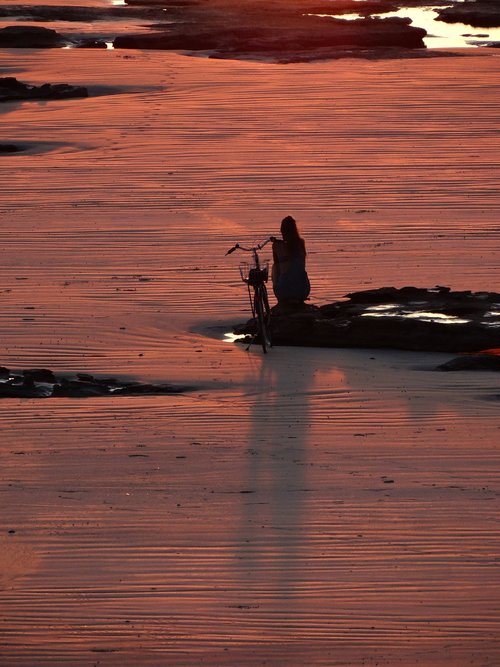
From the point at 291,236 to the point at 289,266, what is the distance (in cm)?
30

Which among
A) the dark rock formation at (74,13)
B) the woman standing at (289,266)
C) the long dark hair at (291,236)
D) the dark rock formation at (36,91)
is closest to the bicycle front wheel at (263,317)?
the woman standing at (289,266)

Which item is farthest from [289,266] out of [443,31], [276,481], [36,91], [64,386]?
[443,31]

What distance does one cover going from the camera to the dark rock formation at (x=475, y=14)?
44.8m

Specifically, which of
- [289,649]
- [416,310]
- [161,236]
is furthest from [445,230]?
[289,649]

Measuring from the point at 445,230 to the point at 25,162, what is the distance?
755 cm

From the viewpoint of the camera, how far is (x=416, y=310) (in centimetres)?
1245

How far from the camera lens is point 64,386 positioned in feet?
36.3

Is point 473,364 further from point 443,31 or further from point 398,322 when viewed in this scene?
point 443,31

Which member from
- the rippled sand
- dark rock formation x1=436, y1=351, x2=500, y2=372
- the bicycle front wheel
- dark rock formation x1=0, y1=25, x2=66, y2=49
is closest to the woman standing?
the bicycle front wheel

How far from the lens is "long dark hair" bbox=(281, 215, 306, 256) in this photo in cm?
1212

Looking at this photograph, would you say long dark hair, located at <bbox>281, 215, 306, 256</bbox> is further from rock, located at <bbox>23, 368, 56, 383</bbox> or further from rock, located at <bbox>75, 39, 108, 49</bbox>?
rock, located at <bbox>75, 39, 108, 49</bbox>

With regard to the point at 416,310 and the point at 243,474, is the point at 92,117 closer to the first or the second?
the point at 416,310

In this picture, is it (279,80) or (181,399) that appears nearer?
(181,399)

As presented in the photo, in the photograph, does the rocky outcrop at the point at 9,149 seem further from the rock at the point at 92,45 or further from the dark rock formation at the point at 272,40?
the rock at the point at 92,45
